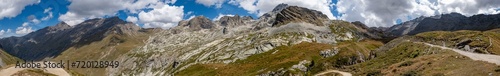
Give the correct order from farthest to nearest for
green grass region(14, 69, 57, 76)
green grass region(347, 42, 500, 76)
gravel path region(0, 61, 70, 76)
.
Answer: gravel path region(0, 61, 70, 76) < green grass region(14, 69, 57, 76) < green grass region(347, 42, 500, 76)

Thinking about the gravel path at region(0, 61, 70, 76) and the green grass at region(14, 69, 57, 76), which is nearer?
the green grass at region(14, 69, 57, 76)

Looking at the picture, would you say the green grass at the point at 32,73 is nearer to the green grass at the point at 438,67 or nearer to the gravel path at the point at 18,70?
the gravel path at the point at 18,70

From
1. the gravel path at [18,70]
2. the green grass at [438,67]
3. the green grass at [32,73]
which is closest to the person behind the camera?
the green grass at [438,67]

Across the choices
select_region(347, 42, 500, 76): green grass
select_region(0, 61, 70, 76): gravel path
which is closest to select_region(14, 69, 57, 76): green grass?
select_region(0, 61, 70, 76): gravel path

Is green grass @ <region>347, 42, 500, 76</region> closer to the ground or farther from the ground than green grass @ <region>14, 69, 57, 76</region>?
closer to the ground

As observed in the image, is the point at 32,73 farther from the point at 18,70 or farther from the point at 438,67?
the point at 438,67

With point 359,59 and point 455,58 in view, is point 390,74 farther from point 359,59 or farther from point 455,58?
point 359,59

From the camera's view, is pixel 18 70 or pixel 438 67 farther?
pixel 18 70

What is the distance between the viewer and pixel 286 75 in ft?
346

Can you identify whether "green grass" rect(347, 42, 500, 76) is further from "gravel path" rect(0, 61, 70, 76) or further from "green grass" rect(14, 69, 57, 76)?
"gravel path" rect(0, 61, 70, 76)

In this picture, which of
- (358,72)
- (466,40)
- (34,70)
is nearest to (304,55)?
(466,40)

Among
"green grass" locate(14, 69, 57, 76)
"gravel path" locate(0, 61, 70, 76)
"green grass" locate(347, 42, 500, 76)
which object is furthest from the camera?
"gravel path" locate(0, 61, 70, 76)

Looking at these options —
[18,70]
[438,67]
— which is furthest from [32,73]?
[438,67]

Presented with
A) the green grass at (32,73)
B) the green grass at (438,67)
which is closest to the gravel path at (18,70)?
the green grass at (32,73)
